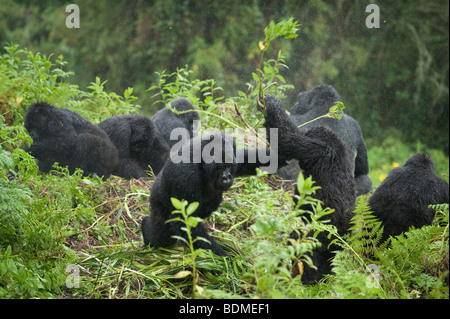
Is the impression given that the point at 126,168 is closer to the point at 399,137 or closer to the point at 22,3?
the point at 22,3

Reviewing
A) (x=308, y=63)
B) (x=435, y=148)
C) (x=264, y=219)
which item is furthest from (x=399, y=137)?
(x=264, y=219)

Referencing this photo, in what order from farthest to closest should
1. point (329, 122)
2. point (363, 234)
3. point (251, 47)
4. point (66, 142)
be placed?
point (251, 47) → point (329, 122) → point (66, 142) → point (363, 234)

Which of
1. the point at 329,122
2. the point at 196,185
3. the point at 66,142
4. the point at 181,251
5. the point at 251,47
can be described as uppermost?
the point at 251,47

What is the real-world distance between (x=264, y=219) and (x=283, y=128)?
3.87ft

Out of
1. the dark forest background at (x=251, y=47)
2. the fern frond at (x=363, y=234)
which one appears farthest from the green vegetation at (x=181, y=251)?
the dark forest background at (x=251, y=47)

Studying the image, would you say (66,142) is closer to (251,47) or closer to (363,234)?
(363,234)

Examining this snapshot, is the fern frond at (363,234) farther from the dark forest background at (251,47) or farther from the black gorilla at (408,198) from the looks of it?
the dark forest background at (251,47)

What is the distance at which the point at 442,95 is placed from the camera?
25.8ft

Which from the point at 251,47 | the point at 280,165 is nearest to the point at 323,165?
the point at 280,165

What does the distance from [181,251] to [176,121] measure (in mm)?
2349

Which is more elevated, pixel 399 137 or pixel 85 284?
pixel 399 137

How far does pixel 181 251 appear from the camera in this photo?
9.39 ft

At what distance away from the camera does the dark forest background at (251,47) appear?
20.9ft

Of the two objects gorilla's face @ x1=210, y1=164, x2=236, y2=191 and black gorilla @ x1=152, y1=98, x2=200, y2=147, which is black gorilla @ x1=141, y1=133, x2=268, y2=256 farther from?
black gorilla @ x1=152, y1=98, x2=200, y2=147
